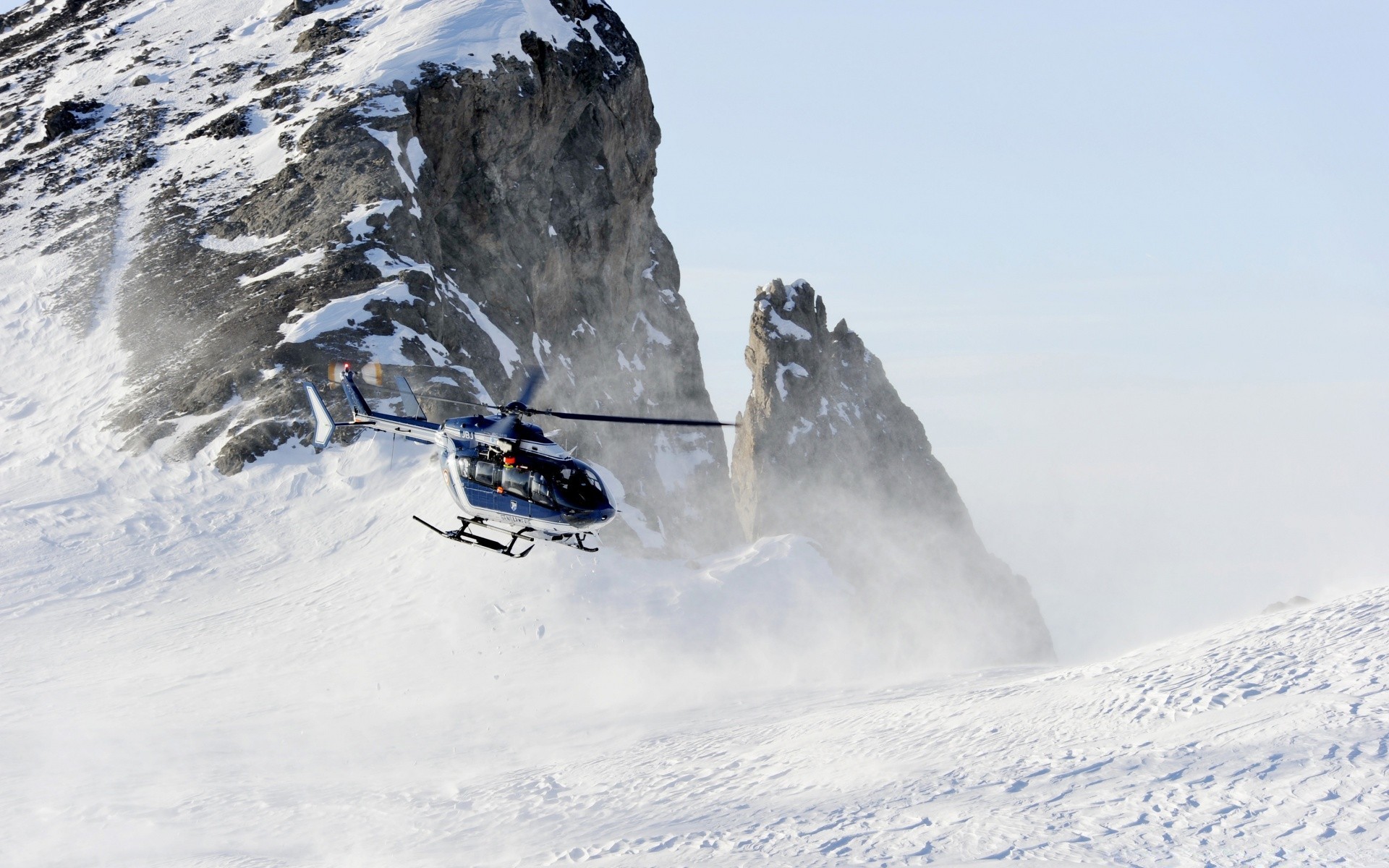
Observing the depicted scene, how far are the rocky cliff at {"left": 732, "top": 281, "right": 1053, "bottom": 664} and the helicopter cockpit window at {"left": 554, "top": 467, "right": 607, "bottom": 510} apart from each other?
3416 cm

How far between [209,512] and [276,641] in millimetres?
7104

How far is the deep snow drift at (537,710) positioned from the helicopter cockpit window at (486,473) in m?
6.49

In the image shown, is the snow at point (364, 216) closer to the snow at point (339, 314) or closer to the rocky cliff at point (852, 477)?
the snow at point (339, 314)

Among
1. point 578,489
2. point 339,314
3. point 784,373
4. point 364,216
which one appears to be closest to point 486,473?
point 578,489

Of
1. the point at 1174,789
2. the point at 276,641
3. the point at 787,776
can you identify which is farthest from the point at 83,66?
the point at 1174,789

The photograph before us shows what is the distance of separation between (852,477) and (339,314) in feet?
102

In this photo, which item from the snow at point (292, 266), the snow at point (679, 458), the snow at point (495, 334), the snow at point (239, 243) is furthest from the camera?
the snow at point (679, 458)

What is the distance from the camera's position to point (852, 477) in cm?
6488

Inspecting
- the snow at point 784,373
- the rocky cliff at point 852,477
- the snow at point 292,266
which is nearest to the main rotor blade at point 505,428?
the snow at point 292,266

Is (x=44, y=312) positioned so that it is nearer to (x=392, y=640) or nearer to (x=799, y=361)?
(x=392, y=640)

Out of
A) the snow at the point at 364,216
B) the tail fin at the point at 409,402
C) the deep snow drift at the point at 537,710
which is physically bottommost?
the deep snow drift at the point at 537,710

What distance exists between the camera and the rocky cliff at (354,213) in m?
43.5

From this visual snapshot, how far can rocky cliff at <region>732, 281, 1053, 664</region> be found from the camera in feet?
199

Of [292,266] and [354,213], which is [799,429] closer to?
[354,213]
